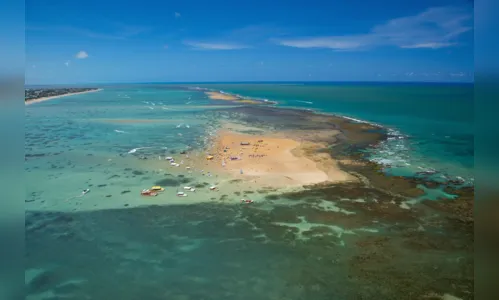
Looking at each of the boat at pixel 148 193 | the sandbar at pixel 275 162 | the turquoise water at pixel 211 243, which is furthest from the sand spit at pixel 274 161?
the boat at pixel 148 193

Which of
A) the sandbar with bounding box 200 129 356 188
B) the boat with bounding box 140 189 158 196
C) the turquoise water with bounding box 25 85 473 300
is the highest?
the sandbar with bounding box 200 129 356 188

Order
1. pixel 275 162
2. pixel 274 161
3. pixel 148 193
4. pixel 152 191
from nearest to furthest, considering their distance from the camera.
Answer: pixel 148 193, pixel 152 191, pixel 275 162, pixel 274 161

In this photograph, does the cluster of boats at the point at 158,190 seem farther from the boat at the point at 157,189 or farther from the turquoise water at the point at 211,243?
the turquoise water at the point at 211,243

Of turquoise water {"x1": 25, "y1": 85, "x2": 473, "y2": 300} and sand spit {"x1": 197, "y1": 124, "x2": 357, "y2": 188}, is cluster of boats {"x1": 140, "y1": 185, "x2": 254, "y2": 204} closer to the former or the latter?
turquoise water {"x1": 25, "y1": 85, "x2": 473, "y2": 300}

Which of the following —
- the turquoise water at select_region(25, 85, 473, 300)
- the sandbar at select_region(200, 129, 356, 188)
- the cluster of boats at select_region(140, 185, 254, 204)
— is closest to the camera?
the turquoise water at select_region(25, 85, 473, 300)

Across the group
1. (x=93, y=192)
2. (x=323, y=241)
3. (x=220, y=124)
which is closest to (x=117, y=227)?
(x=93, y=192)

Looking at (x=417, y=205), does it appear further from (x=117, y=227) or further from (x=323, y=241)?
(x=117, y=227)

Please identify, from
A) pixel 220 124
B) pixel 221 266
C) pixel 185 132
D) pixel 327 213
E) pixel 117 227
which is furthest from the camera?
pixel 220 124

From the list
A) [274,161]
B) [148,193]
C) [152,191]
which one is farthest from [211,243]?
[274,161]

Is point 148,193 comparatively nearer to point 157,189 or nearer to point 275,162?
point 157,189

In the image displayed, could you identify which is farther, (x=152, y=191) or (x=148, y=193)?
(x=152, y=191)

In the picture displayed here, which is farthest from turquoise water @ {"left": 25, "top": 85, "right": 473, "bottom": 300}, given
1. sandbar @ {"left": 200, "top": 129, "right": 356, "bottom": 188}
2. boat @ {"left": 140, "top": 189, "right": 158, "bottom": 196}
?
sandbar @ {"left": 200, "top": 129, "right": 356, "bottom": 188}
